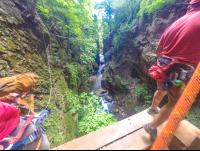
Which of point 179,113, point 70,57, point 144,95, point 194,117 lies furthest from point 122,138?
point 70,57

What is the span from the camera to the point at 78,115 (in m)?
3.59

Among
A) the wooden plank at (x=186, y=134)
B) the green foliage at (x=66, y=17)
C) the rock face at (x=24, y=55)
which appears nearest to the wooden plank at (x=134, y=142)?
the wooden plank at (x=186, y=134)

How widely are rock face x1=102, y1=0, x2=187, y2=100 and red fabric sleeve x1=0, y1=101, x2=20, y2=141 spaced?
5.83 meters

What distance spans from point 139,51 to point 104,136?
7.29 metres

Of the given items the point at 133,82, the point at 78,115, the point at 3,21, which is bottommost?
the point at 133,82

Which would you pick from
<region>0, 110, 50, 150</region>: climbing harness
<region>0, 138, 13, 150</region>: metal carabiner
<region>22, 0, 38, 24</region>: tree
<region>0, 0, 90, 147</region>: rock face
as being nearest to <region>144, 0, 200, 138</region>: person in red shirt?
<region>0, 110, 50, 150</region>: climbing harness

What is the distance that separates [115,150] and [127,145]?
0.62 feet

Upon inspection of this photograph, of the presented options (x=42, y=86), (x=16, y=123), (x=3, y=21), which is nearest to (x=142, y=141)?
(x=16, y=123)

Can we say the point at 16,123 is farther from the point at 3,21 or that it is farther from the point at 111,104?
the point at 111,104

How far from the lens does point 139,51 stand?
6.79 m

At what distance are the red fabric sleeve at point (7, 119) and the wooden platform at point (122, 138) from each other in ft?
1.77

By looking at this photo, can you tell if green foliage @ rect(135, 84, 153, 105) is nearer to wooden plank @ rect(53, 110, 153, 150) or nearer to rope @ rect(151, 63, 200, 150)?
wooden plank @ rect(53, 110, 153, 150)

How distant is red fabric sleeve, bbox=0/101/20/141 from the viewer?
Answer: 0.77m

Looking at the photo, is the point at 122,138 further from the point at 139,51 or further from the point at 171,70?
the point at 139,51
